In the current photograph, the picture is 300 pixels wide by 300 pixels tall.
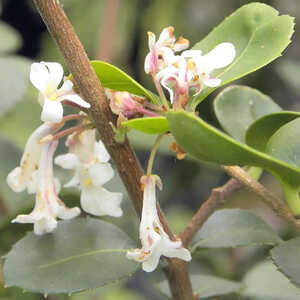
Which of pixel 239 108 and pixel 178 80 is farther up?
pixel 178 80

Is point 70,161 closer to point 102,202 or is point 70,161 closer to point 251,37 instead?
point 102,202

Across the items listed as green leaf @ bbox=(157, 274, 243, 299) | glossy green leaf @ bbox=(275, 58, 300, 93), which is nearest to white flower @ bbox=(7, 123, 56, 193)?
green leaf @ bbox=(157, 274, 243, 299)

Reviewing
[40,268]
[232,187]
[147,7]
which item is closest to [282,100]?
[147,7]

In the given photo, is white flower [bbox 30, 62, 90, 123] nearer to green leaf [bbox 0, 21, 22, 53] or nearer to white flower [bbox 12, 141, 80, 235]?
white flower [bbox 12, 141, 80, 235]

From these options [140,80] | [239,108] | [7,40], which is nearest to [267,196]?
[239,108]

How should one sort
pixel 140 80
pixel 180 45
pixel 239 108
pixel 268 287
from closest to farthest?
pixel 180 45
pixel 239 108
pixel 268 287
pixel 140 80

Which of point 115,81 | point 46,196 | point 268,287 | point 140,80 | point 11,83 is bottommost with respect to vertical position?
point 140,80

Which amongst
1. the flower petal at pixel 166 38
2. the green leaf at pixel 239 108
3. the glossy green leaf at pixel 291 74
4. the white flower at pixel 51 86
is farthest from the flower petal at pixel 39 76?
the glossy green leaf at pixel 291 74

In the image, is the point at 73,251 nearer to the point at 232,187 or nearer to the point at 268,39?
the point at 232,187

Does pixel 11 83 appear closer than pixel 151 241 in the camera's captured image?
No
